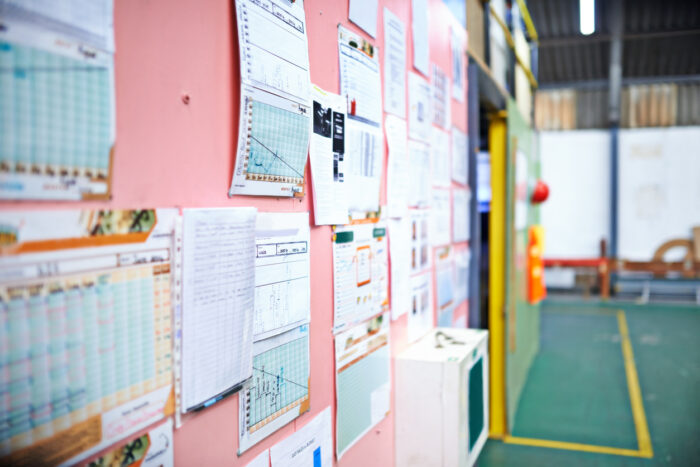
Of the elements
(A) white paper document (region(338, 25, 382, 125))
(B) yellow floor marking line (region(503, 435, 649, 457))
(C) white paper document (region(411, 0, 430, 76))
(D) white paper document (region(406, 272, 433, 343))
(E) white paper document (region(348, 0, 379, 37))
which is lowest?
(B) yellow floor marking line (region(503, 435, 649, 457))

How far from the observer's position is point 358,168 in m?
1.64

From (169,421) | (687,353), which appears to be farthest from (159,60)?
(687,353)

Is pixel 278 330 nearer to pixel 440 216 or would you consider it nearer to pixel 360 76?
pixel 360 76

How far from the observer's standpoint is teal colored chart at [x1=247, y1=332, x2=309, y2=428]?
3.82 feet

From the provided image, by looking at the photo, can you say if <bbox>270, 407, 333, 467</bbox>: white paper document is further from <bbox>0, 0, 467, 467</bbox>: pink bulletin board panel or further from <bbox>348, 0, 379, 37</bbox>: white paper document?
<bbox>348, 0, 379, 37</bbox>: white paper document

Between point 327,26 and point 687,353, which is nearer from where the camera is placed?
point 327,26

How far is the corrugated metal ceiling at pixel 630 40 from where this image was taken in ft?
29.2

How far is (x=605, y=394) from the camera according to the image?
4355 millimetres

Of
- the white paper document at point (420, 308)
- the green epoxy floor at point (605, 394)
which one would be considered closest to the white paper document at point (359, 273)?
the white paper document at point (420, 308)

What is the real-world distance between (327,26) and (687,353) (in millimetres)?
A: 5648

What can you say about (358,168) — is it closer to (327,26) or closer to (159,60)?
(327,26)

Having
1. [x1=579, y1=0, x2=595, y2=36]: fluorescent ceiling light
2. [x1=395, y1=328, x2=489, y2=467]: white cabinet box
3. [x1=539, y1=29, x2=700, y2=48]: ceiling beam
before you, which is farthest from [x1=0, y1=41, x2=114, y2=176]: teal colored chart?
[x1=539, y1=29, x2=700, y2=48]: ceiling beam

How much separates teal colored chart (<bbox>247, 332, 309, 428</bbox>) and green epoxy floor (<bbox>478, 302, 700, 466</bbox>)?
226cm

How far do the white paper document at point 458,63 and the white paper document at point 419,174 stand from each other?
64 centimetres
